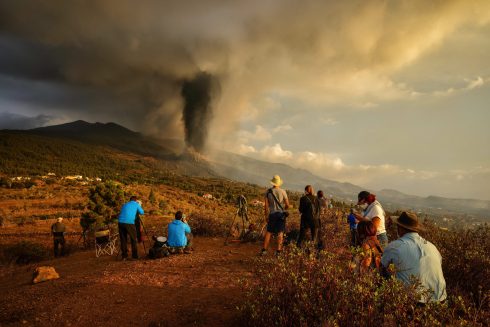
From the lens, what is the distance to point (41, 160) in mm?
85688

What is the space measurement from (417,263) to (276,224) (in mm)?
4212

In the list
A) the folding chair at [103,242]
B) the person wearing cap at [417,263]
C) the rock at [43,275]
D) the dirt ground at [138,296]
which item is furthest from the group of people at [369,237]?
the rock at [43,275]

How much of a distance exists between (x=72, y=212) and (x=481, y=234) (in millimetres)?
29235

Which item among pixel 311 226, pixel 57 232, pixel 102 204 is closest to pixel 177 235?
pixel 311 226

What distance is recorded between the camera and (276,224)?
794 centimetres

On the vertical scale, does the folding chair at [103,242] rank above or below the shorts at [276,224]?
below

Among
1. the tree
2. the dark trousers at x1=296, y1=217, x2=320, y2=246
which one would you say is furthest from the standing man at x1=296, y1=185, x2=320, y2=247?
the tree

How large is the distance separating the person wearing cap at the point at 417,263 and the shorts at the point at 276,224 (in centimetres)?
375

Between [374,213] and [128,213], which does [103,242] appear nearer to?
[128,213]

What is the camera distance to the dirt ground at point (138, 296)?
4.93 meters

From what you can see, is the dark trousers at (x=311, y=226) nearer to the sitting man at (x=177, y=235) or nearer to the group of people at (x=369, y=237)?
the group of people at (x=369, y=237)

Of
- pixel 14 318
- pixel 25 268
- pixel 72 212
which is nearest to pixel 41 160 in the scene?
pixel 72 212

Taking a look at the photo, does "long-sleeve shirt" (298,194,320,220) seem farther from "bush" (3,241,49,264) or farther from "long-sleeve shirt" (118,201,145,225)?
"bush" (3,241,49,264)

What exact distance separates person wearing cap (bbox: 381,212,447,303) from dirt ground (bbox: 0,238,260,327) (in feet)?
7.87
